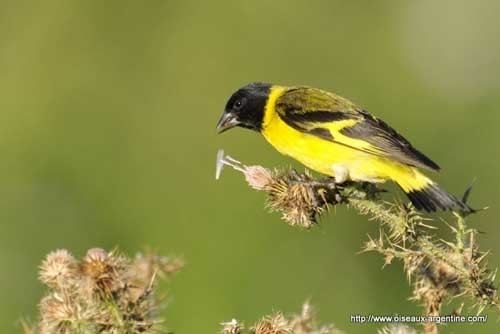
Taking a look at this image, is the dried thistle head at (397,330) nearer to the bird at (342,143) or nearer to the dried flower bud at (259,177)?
the dried flower bud at (259,177)

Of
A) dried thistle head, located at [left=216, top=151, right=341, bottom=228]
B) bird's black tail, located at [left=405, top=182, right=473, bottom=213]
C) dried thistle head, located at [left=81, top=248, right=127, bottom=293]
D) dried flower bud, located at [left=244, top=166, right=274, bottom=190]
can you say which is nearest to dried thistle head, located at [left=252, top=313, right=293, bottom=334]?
dried thistle head, located at [left=81, top=248, right=127, bottom=293]

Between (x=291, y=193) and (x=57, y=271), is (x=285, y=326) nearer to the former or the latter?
(x=57, y=271)

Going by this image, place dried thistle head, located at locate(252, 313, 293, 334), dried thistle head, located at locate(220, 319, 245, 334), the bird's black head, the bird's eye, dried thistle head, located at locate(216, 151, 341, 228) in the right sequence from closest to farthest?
dried thistle head, located at locate(220, 319, 245, 334)
dried thistle head, located at locate(252, 313, 293, 334)
dried thistle head, located at locate(216, 151, 341, 228)
the bird's black head
the bird's eye

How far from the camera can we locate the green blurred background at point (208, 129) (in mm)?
7688

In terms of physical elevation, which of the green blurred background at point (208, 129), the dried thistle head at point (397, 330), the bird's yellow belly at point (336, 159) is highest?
the green blurred background at point (208, 129)

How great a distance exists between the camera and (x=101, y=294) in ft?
11.1

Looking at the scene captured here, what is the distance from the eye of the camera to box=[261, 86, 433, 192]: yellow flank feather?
5355mm

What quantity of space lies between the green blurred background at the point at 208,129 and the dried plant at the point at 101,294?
3.50 meters

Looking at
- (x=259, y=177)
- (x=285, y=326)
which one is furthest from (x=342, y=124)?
(x=285, y=326)

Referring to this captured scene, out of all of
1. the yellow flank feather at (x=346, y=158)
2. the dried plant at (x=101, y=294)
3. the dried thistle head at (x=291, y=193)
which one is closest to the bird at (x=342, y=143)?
the yellow flank feather at (x=346, y=158)

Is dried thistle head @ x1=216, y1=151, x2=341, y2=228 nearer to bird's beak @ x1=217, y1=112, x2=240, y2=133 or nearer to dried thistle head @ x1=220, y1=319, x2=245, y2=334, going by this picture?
dried thistle head @ x1=220, y1=319, x2=245, y2=334

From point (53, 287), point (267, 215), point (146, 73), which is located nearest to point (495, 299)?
point (53, 287)

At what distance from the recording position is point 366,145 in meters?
5.45

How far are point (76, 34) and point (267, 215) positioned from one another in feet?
11.5
